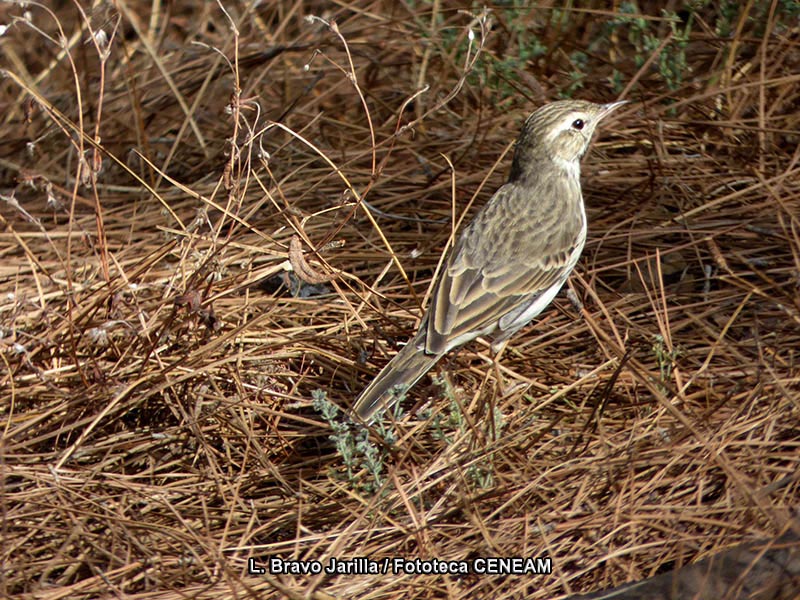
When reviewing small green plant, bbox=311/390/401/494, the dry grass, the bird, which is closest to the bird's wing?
the bird

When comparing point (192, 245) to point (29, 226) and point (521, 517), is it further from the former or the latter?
point (521, 517)

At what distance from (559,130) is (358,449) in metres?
2.02

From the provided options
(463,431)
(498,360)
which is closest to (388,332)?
(498,360)

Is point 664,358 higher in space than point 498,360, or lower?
higher

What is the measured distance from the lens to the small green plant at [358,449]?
12.8ft

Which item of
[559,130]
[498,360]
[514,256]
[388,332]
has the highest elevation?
[559,130]

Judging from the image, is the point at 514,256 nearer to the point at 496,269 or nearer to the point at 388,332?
the point at 496,269

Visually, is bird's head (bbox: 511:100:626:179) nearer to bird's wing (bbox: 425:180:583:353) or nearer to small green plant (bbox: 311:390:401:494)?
bird's wing (bbox: 425:180:583:353)

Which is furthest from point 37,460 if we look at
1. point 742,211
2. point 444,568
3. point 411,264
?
point 742,211

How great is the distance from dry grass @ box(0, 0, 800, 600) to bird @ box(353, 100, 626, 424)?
22cm

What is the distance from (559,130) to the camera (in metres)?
4.99

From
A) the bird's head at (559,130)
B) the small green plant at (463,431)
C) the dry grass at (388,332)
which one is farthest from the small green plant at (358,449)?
the bird's head at (559,130)

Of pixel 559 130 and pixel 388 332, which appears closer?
pixel 388 332

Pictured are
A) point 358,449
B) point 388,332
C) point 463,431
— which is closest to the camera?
point 358,449
